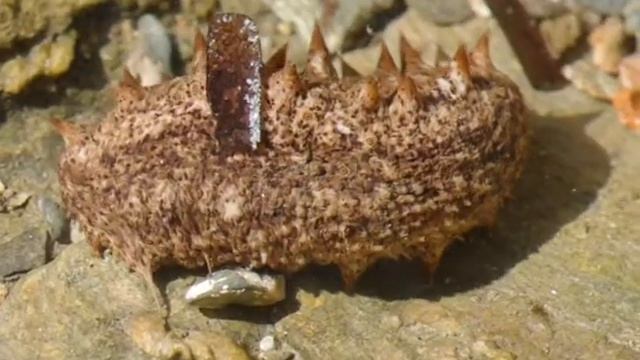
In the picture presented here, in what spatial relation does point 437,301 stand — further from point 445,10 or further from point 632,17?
point 632,17

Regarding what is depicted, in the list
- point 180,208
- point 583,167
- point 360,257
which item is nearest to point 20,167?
point 180,208

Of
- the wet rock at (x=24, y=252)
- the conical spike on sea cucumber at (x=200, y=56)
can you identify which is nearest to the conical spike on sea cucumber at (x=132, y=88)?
the conical spike on sea cucumber at (x=200, y=56)

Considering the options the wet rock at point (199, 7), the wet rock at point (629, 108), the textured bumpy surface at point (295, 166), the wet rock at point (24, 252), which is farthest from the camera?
the wet rock at point (199, 7)

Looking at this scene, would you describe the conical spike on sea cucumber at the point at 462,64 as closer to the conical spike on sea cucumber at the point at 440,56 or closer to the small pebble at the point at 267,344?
the conical spike on sea cucumber at the point at 440,56

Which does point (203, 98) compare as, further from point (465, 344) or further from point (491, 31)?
point (491, 31)

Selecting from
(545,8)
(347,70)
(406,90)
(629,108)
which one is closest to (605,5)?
(545,8)

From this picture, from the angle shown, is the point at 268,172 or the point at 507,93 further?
the point at 507,93
